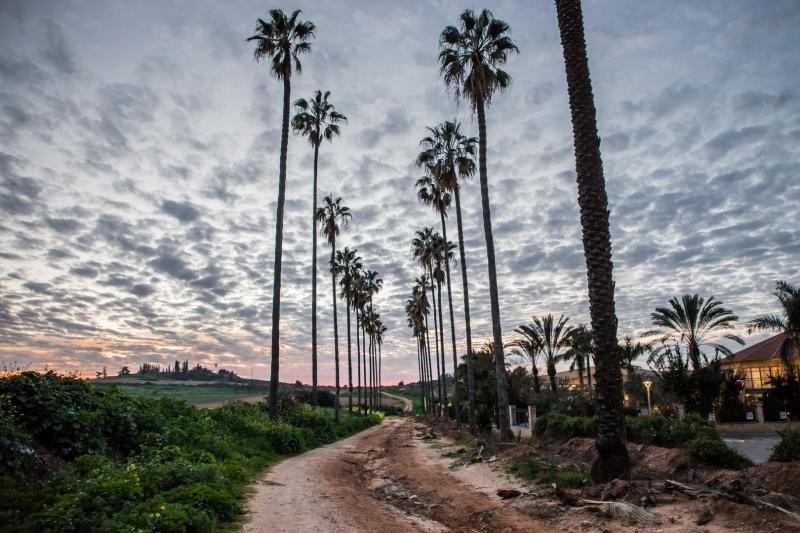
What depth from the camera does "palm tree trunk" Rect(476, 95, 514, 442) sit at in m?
23.2

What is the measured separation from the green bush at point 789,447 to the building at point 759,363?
35.7 metres

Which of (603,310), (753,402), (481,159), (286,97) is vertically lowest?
(753,402)

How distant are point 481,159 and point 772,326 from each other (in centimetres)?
2629

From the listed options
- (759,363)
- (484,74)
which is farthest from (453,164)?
(759,363)

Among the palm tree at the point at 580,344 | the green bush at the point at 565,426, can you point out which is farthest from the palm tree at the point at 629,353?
the green bush at the point at 565,426

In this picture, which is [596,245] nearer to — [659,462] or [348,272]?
[659,462]

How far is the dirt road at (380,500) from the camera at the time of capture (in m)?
10.1

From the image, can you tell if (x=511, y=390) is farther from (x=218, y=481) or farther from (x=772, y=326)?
(x=218, y=481)

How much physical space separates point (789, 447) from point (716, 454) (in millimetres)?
1945

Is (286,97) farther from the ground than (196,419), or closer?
farther from the ground

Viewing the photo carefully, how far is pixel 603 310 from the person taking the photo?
11.9 metres

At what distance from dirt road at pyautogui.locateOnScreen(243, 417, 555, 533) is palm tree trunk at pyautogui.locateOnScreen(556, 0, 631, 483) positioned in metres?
2.72

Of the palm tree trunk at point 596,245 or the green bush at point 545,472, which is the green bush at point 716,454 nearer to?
the green bush at point 545,472

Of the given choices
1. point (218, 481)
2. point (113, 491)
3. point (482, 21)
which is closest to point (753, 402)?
point (482, 21)
